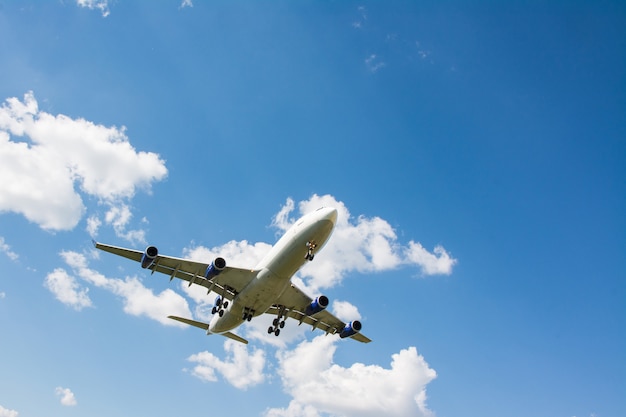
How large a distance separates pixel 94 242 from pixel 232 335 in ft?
59.2

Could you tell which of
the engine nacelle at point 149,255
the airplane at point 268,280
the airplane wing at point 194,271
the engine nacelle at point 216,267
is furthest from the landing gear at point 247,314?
the engine nacelle at point 149,255

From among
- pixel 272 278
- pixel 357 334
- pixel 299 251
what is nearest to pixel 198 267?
pixel 272 278

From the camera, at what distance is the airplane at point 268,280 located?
1051 inches

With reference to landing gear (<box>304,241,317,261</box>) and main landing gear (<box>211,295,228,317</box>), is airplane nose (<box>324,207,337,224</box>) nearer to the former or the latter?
landing gear (<box>304,241,317,261</box>)

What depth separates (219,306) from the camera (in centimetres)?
3422

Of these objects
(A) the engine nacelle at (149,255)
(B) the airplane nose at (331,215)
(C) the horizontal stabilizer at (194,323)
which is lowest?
(A) the engine nacelle at (149,255)

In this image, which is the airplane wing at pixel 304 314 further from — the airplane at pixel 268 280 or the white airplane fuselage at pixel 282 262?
the white airplane fuselage at pixel 282 262

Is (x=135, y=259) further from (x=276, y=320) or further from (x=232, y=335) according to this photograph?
(x=232, y=335)

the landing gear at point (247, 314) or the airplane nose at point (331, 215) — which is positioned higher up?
the airplane nose at point (331, 215)

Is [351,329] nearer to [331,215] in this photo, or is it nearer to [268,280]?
[268,280]

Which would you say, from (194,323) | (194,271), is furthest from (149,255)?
(194,323)

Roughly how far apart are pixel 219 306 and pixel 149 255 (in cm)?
771

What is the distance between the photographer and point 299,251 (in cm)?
2684

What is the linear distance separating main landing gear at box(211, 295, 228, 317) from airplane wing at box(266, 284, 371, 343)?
451 centimetres
